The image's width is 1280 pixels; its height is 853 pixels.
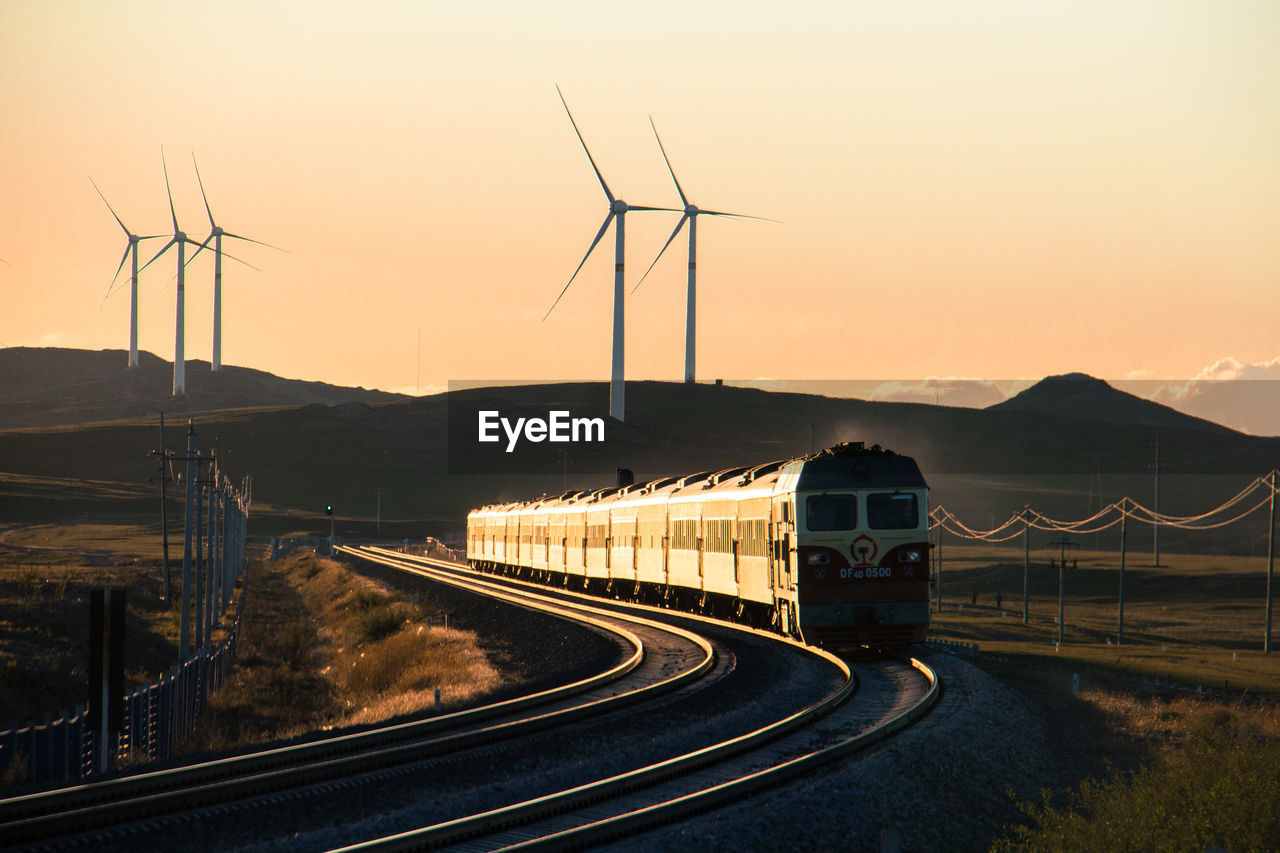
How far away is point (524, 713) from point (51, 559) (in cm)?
8794

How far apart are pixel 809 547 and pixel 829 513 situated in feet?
2.69

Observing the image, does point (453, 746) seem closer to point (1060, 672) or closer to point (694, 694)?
point (694, 694)

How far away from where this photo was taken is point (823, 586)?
25.3 metres

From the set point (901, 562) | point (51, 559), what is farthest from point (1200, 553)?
point (901, 562)

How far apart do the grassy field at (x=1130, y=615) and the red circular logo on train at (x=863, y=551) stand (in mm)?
5959

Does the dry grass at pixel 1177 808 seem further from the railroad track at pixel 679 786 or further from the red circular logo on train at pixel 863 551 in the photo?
the red circular logo on train at pixel 863 551

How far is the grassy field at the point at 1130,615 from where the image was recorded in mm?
32688

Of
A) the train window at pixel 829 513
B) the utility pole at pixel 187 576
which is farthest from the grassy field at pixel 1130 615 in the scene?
the utility pole at pixel 187 576

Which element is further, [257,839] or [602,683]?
[602,683]

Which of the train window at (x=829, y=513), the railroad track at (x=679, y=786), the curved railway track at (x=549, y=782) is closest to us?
the railroad track at (x=679, y=786)

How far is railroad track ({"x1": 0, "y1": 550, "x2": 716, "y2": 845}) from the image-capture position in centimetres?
1319

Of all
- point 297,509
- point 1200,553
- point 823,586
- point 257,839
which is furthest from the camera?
point 297,509

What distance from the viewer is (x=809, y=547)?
25.4m

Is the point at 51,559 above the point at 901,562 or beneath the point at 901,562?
beneath
